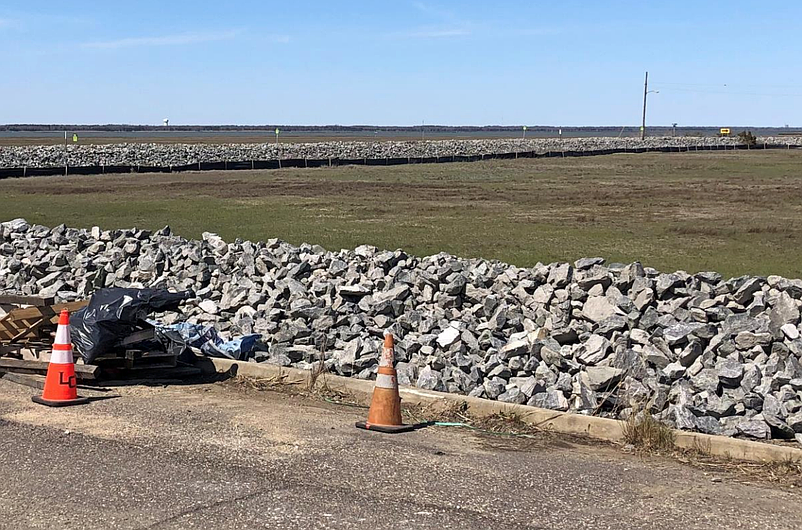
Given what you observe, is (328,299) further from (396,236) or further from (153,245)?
(396,236)

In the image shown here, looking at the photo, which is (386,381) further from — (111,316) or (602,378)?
(111,316)

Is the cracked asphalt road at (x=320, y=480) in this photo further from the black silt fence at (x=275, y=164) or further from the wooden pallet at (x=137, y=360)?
the black silt fence at (x=275, y=164)

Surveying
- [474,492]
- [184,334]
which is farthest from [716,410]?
[184,334]

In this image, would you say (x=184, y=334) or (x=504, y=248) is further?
(x=504, y=248)

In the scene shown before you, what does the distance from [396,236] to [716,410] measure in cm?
1607

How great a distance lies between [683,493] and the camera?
6.55 m

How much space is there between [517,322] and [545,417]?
2854 millimetres

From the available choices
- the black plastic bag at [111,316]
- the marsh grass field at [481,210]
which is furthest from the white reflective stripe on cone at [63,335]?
the marsh grass field at [481,210]

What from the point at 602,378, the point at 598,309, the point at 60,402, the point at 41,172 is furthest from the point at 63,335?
the point at 41,172

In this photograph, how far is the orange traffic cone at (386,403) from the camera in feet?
26.5

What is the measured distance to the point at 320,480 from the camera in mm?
6645

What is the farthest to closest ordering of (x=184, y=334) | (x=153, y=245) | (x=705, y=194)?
(x=705, y=194) → (x=153, y=245) → (x=184, y=334)

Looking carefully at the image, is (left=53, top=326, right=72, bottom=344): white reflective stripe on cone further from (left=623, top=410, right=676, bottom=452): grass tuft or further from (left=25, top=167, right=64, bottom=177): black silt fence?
(left=25, top=167, right=64, bottom=177): black silt fence

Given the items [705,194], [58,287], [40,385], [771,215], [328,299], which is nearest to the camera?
[40,385]
